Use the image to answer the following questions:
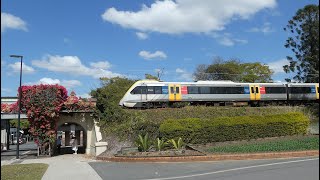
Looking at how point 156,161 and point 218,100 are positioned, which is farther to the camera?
point 218,100

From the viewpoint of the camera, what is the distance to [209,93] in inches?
1428

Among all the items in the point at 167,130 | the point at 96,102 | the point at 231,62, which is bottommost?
the point at 167,130

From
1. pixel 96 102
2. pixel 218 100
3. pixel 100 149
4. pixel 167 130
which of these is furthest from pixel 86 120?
pixel 218 100

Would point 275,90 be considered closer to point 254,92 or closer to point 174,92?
point 254,92

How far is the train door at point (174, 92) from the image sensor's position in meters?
34.7

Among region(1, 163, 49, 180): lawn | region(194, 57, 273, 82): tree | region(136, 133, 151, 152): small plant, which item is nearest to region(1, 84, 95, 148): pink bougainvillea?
region(136, 133, 151, 152): small plant

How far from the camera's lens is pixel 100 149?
25.1 metres

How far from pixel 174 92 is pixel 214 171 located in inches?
816

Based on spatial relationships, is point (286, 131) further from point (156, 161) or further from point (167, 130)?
point (156, 161)

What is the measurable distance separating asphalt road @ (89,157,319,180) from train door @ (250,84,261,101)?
21462mm

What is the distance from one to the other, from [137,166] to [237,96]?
2173 centimetres

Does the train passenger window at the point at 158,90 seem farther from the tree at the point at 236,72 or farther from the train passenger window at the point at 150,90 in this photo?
the tree at the point at 236,72

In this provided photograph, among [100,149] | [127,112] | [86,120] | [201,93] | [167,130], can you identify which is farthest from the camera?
[201,93]

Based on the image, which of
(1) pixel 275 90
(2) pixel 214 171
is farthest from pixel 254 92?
(2) pixel 214 171
